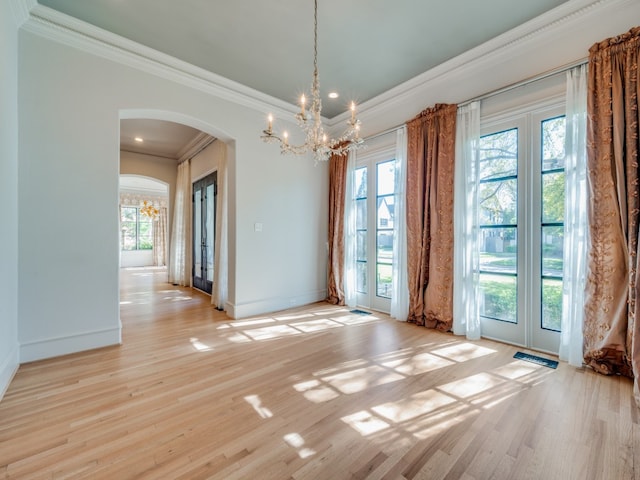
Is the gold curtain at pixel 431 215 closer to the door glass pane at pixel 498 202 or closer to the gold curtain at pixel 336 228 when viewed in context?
the door glass pane at pixel 498 202

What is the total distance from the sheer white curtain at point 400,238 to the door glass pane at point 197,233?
15.2 feet

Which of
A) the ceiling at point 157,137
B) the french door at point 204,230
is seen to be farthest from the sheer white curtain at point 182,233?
the ceiling at point 157,137

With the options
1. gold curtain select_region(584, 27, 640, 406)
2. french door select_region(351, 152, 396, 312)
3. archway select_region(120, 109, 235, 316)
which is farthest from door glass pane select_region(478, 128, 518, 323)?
archway select_region(120, 109, 235, 316)

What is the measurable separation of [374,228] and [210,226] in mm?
3639

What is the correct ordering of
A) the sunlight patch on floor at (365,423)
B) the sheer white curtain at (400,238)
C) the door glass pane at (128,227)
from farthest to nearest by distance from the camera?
the door glass pane at (128,227) → the sheer white curtain at (400,238) → the sunlight patch on floor at (365,423)

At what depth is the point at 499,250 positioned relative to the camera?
10.8ft

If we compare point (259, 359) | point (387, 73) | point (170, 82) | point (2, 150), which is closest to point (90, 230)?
point (2, 150)

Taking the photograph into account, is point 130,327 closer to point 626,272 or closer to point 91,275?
point 91,275

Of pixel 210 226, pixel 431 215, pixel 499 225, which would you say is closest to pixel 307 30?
pixel 431 215

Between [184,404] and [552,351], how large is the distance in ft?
11.6

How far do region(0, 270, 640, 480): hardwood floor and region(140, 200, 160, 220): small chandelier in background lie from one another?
30.7 feet

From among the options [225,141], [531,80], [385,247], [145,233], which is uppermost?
[531,80]

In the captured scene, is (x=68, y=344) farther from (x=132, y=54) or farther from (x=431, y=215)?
(x=431, y=215)

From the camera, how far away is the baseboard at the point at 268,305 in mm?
4277
